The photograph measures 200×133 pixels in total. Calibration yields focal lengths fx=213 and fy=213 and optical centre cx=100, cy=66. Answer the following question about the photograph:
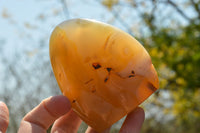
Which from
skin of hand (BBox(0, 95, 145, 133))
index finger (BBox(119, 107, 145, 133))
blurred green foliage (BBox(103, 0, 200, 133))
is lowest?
blurred green foliage (BBox(103, 0, 200, 133))

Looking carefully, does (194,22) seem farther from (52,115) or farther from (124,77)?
(52,115)

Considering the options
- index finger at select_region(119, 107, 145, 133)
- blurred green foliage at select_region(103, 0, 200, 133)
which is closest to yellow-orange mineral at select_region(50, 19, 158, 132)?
index finger at select_region(119, 107, 145, 133)

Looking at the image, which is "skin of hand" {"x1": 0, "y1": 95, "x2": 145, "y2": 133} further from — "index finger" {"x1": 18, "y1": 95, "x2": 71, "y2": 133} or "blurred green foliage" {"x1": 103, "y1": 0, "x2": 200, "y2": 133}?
"blurred green foliage" {"x1": 103, "y1": 0, "x2": 200, "y2": 133}

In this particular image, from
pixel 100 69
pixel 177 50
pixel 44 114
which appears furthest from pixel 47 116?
pixel 177 50

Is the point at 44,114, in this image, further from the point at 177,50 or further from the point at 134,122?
the point at 177,50

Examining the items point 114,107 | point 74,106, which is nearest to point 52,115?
point 74,106
